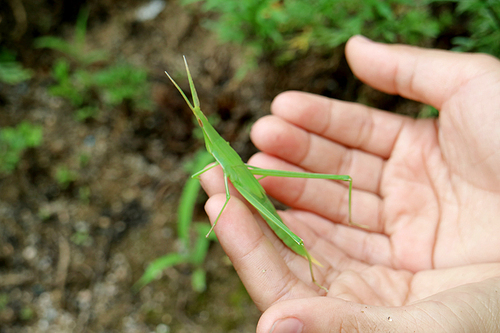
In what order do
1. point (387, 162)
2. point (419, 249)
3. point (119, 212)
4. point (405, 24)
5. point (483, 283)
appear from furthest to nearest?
1. point (119, 212)
2. point (405, 24)
3. point (387, 162)
4. point (419, 249)
5. point (483, 283)

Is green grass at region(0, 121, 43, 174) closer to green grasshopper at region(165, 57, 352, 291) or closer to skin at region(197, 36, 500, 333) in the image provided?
green grasshopper at region(165, 57, 352, 291)

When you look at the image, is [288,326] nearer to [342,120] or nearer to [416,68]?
[342,120]

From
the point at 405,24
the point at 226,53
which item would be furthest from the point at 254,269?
the point at 226,53

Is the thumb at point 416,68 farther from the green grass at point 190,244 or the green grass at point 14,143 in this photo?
the green grass at point 14,143

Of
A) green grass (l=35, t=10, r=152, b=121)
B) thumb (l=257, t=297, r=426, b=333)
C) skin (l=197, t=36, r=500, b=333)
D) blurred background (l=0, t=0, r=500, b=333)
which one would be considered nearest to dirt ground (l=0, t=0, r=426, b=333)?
blurred background (l=0, t=0, r=500, b=333)

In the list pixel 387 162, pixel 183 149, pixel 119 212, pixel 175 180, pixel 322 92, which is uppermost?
pixel 322 92

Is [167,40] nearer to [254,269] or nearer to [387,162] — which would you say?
[387,162]
